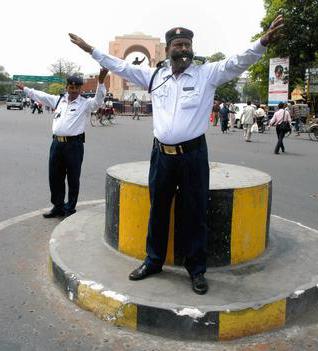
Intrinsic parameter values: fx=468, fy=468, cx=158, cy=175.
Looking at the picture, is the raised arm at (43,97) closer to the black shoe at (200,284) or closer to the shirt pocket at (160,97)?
the shirt pocket at (160,97)

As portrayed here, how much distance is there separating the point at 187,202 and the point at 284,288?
3.17ft

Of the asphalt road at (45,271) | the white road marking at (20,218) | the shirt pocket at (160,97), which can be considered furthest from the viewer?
the white road marking at (20,218)

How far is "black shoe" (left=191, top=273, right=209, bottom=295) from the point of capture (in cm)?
342

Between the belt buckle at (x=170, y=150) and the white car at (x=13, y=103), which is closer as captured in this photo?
the belt buckle at (x=170, y=150)

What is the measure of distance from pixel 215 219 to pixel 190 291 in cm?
67

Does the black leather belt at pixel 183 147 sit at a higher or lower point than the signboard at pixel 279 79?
lower

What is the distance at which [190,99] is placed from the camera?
3422 millimetres

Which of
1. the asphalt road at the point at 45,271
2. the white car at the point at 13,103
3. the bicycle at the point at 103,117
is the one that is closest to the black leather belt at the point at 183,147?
the asphalt road at the point at 45,271

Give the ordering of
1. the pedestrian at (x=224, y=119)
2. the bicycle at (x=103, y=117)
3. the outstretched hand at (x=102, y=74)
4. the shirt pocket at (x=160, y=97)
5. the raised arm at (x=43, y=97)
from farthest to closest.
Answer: the bicycle at (x=103, y=117)
the pedestrian at (x=224, y=119)
the raised arm at (x=43, y=97)
the outstretched hand at (x=102, y=74)
the shirt pocket at (x=160, y=97)

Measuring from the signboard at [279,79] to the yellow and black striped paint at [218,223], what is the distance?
2749 cm

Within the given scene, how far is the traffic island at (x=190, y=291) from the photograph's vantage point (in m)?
3.17

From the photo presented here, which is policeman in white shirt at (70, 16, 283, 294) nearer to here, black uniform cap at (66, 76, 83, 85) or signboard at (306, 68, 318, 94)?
black uniform cap at (66, 76, 83, 85)

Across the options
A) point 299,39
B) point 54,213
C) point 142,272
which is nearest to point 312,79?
point 299,39

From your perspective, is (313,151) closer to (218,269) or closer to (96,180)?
A: (96,180)
